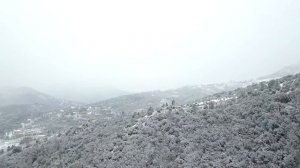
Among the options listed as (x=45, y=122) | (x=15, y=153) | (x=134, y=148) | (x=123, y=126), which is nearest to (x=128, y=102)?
(x=45, y=122)

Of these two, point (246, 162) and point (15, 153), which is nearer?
point (246, 162)

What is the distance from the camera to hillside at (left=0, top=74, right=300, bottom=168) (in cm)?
3052

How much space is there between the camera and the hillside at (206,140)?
30.5 metres

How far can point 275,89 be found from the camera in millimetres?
44375

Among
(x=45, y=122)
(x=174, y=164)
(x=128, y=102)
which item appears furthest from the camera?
(x=128, y=102)

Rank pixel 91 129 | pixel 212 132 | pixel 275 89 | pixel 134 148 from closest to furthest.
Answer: pixel 212 132 < pixel 134 148 < pixel 275 89 < pixel 91 129

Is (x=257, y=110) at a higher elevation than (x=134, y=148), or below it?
higher

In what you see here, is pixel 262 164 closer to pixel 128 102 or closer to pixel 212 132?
pixel 212 132

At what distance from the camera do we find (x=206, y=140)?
34.6 meters

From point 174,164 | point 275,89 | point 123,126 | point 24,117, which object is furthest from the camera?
point 24,117

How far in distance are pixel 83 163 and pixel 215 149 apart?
52.8 feet

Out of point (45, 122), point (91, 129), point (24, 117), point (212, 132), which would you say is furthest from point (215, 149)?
point (24, 117)

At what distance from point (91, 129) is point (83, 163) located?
15.7m

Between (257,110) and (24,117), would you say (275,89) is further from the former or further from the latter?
(24,117)
